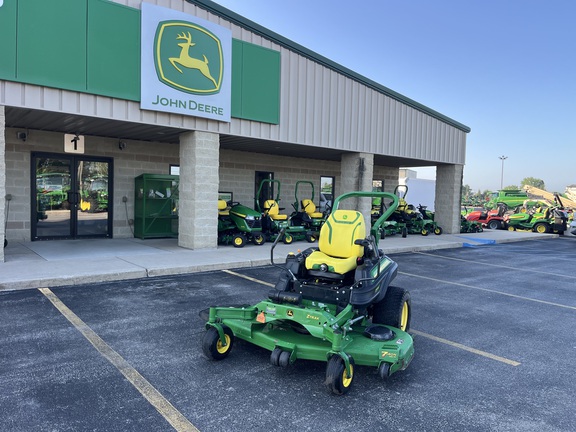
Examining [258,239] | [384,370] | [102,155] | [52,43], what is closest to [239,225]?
[258,239]

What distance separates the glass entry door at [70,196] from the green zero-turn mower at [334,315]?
31.6 ft

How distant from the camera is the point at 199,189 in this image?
1073 centimetres

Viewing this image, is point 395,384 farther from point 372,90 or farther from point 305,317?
point 372,90

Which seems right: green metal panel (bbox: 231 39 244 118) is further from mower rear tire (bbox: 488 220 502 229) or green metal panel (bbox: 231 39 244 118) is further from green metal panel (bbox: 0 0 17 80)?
mower rear tire (bbox: 488 220 502 229)

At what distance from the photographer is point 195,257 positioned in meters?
9.69

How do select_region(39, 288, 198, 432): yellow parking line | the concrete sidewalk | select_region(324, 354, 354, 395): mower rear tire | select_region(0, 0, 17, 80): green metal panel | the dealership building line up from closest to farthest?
select_region(39, 288, 198, 432): yellow parking line
select_region(324, 354, 354, 395): mower rear tire
the concrete sidewalk
select_region(0, 0, 17, 80): green metal panel
the dealership building

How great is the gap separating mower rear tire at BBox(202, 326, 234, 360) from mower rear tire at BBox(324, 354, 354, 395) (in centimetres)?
117

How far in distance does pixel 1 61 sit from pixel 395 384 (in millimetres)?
8506

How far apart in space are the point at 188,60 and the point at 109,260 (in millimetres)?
5006

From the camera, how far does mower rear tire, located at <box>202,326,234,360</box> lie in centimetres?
410

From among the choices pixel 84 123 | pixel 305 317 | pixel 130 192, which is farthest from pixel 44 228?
pixel 305 317

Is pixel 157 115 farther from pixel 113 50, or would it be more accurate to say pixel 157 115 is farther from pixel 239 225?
pixel 239 225

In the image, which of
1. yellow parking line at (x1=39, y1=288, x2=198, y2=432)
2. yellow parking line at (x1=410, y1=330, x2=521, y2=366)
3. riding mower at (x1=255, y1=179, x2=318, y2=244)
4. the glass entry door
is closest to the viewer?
yellow parking line at (x1=39, y1=288, x2=198, y2=432)

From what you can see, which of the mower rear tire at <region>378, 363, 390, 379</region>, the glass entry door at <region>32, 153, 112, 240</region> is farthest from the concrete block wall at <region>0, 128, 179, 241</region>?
the mower rear tire at <region>378, 363, 390, 379</region>
